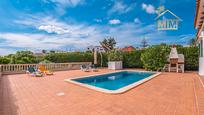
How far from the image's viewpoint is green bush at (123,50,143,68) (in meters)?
16.4

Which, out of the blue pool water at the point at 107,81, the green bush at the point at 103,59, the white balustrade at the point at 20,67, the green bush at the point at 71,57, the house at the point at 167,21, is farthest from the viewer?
the green bush at the point at 103,59

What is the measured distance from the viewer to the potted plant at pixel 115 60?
1591 cm

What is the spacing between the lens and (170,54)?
13.1 metres

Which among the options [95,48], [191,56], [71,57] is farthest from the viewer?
[71,57]

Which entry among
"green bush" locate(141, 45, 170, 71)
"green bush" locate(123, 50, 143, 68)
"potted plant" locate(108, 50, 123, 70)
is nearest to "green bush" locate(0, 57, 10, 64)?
"potted plant" locate(108, 50, 123, 70)

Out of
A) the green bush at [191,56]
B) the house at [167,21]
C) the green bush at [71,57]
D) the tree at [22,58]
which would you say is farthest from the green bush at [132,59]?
the tree at [22,58]

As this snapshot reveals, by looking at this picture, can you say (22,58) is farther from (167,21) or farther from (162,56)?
(167,21)

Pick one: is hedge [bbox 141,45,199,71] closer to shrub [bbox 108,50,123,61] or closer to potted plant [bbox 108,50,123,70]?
potted plant [bbox 108,50,123,70]

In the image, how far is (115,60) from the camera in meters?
16.6

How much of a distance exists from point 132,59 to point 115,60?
6.62 feet

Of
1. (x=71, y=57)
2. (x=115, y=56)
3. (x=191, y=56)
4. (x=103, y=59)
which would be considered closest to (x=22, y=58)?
(x=71, y=57)

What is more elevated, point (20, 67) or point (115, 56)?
point (115, 56)

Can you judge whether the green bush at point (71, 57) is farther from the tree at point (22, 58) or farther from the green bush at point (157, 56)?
the green bush at point (157, 56)

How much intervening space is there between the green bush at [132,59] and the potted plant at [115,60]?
73cm
